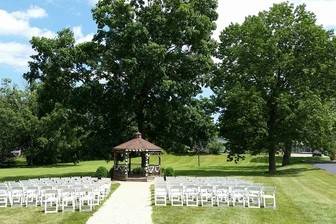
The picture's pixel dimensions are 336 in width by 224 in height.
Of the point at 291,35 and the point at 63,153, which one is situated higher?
the point at 291,35

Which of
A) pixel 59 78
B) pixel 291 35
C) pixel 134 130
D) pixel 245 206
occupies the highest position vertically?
pixel 291 35

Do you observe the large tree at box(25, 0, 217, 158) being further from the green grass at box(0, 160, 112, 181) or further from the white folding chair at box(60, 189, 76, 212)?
the white folding chair at box(60, 189, 76, 212)

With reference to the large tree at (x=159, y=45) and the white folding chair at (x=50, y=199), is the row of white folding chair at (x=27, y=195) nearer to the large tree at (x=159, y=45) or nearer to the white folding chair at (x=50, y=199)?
the white folding chair at (x=50, y=199)

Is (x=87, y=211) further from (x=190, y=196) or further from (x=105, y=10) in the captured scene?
(x=105, y=10)

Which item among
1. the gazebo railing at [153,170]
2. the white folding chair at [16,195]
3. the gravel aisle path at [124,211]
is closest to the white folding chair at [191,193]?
the gravel aisle path at [124,211]

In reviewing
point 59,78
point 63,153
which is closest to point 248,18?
point 59,78

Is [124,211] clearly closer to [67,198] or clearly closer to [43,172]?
[67,198]

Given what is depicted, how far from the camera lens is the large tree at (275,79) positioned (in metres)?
48.2

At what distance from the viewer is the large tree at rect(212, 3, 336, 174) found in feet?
158

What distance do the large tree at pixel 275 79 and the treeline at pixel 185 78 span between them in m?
0.09

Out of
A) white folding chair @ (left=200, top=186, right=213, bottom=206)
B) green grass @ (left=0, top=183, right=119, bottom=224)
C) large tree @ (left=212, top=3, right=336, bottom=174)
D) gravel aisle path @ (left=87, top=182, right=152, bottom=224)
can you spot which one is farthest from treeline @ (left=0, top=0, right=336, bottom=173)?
green grass @ (left=0, top=183, right=119, bottom=224)

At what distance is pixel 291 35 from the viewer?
4978cm

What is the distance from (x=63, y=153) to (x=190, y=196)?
62.0 metres

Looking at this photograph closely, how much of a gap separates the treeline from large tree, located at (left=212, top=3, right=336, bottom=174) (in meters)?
0.09
